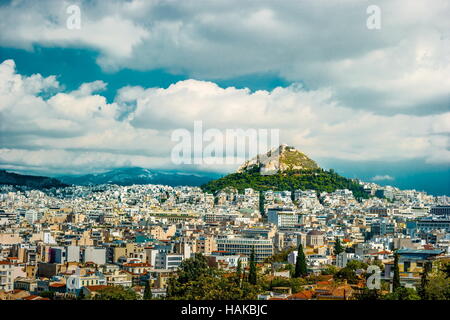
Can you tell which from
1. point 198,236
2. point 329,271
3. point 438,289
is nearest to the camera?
point 438,289

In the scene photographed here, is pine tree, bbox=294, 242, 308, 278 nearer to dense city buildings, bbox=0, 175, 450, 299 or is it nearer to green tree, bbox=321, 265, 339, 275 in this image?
dense city buildings, bbox=0, 175, 450, 299

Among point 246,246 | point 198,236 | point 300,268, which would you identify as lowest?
Answer: point 300,268

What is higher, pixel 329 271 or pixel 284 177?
pixel 284 177

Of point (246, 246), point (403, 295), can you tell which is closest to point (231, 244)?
point (246, 246)

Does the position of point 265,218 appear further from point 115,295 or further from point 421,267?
point 115,295

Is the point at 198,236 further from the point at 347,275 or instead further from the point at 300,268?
the point at 347,275
